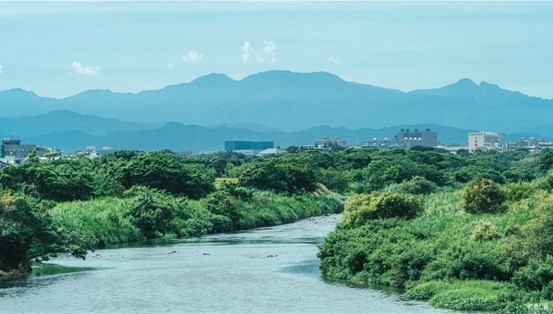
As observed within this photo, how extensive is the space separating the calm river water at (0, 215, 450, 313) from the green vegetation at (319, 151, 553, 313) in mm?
1528

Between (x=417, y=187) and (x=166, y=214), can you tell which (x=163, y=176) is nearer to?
(x=166, y=214)

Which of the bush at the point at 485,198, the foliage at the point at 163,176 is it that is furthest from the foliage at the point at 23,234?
the foliage at the point at 163,176

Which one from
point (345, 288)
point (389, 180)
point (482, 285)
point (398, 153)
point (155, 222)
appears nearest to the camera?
point (482, 285)

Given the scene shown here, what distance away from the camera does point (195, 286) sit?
4738 centimetres

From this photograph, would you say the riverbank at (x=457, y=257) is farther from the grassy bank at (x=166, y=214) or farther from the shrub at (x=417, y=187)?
the shrub at (x=417, y=187)

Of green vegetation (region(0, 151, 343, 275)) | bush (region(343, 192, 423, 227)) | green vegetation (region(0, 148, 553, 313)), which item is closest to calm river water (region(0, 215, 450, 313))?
green vegetation (region(0, 148, 553, 313))

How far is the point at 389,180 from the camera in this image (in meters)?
122

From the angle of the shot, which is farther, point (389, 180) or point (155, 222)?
point (389, 180)

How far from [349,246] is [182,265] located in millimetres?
10811

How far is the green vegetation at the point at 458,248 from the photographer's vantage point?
124 ft

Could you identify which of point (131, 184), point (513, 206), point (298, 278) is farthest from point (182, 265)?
point (131, 184)

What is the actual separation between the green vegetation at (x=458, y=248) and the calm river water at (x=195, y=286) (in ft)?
5.01

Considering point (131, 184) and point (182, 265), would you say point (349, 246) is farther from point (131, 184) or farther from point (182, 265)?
point (131, 184)

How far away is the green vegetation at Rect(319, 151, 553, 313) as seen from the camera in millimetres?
37844
